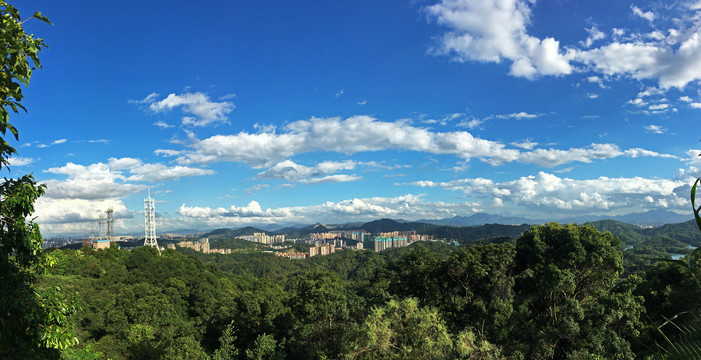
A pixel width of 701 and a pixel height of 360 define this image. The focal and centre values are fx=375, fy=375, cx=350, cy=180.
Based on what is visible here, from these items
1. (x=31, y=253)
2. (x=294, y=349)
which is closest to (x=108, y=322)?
(x=294, y=349)

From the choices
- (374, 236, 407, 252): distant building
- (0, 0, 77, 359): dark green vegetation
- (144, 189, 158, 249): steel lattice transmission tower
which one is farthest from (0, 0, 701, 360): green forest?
(374, 236, 407, 252): distant building

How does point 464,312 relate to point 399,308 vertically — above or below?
below

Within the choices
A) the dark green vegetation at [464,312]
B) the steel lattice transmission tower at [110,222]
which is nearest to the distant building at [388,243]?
the steel lattice transmission tower at [110,222]

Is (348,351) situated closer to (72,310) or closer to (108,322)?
(72,310)

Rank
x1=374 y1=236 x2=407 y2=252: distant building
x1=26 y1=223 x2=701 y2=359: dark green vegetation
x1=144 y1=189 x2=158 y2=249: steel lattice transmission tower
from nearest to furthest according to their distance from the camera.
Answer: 1. x1=26 y1=223 x2=701 y2=359: dark green vegetation
2. x1=144 y1=189 x2=158 y2=249: steel lattice transmission tower
3. x1=374 y1=236 x2=407 y2=252: distant building

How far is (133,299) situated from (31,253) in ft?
91.1

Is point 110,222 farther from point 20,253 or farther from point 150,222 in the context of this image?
point 20,253

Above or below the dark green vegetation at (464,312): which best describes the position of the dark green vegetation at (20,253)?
above

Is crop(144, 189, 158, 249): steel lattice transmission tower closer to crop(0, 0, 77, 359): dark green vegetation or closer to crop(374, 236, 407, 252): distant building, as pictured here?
crop(0, 0, 77, 359): dark green vegetation

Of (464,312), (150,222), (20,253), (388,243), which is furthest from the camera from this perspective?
(388,243)

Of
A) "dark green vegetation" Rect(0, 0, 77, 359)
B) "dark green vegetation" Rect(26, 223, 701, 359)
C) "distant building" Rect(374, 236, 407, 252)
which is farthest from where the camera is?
"distant building" Rect(374, 236, 407, 252)

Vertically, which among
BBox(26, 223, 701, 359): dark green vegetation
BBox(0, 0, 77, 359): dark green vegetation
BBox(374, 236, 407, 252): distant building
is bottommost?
BBox(374, 236, 407, 252): distant building

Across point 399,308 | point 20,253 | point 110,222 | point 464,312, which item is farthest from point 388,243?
point 20,253

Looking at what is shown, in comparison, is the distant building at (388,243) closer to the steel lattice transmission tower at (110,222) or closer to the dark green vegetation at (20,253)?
the steel lattice transmission tower at (110,222)
